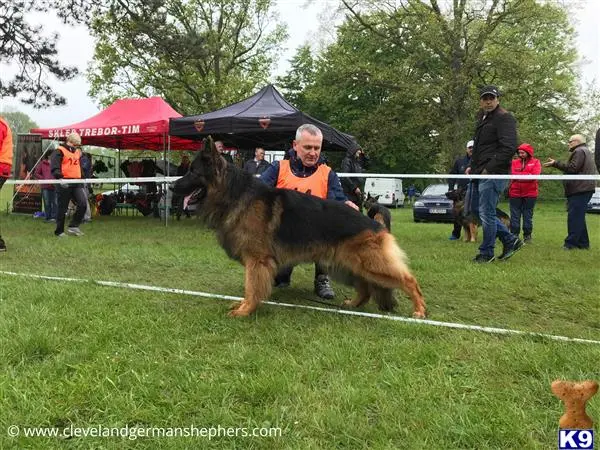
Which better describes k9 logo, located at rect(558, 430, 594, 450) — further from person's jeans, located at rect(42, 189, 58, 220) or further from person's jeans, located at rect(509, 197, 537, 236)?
person's jeans, located at rect(42, 189, 58, 220)

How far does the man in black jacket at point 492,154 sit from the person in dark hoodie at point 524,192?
114 inches

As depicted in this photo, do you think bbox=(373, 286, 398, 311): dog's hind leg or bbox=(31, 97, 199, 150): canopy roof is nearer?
bbox=(373, 286, 398, 311): dog's hind leg

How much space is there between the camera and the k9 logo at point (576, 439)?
1271 mm

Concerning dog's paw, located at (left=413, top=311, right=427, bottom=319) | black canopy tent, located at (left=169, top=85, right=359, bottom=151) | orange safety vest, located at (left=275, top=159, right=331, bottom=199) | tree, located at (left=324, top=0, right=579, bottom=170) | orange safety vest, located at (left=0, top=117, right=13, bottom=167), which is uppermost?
tree, located at (left=324, top=0, right=579, bottom=170)

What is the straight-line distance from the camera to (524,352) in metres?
2.86

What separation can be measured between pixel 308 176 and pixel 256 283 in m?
1.38

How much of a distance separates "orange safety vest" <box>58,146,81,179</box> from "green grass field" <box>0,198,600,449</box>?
16.0 ft

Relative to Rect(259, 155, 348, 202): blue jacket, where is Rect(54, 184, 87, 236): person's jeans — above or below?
below

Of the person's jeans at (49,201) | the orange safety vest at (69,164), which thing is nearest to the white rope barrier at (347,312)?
the orange safety vest at (69,164)

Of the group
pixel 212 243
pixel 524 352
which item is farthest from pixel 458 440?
pixel 212 243

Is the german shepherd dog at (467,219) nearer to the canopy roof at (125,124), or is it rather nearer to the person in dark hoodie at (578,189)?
the person in dark hoodie at (578,189)

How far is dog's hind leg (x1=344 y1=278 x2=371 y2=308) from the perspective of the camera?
13.6 ft

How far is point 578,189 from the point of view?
8133 millimetres

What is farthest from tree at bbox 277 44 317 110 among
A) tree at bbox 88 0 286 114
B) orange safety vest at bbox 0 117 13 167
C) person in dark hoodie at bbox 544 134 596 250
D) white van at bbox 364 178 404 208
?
orange safety vest at bbox 0 117 13 167
